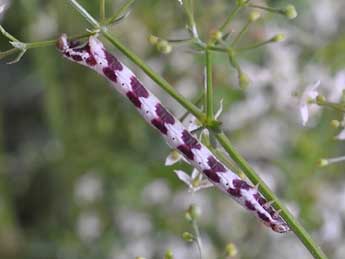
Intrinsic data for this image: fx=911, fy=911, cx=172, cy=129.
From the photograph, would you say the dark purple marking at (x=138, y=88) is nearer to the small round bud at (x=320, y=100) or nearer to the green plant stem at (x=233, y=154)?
the green plant stem at (x=233, y=154)

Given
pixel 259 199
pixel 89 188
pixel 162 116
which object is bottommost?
pixel 89 188

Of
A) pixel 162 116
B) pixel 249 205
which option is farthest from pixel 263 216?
pixel 162 116

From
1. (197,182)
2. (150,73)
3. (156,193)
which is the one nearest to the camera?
(150,73)

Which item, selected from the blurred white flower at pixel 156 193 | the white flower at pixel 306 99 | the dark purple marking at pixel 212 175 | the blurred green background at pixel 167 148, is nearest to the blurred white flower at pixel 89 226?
the blurred green background at pixel 167 148

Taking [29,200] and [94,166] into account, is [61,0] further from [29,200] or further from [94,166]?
[29,200]

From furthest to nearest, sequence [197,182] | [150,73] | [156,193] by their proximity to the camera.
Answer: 1. [156,193]
2. [197,182]
3. [150,73]

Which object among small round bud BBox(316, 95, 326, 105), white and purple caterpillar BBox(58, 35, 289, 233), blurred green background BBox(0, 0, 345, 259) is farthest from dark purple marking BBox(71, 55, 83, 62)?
blurred green background BBox(0, 0, 345, 259)

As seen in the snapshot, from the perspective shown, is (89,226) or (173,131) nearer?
(173,131)

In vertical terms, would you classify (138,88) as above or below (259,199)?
Result: above

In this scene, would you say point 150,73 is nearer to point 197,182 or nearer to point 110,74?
point 110,74
